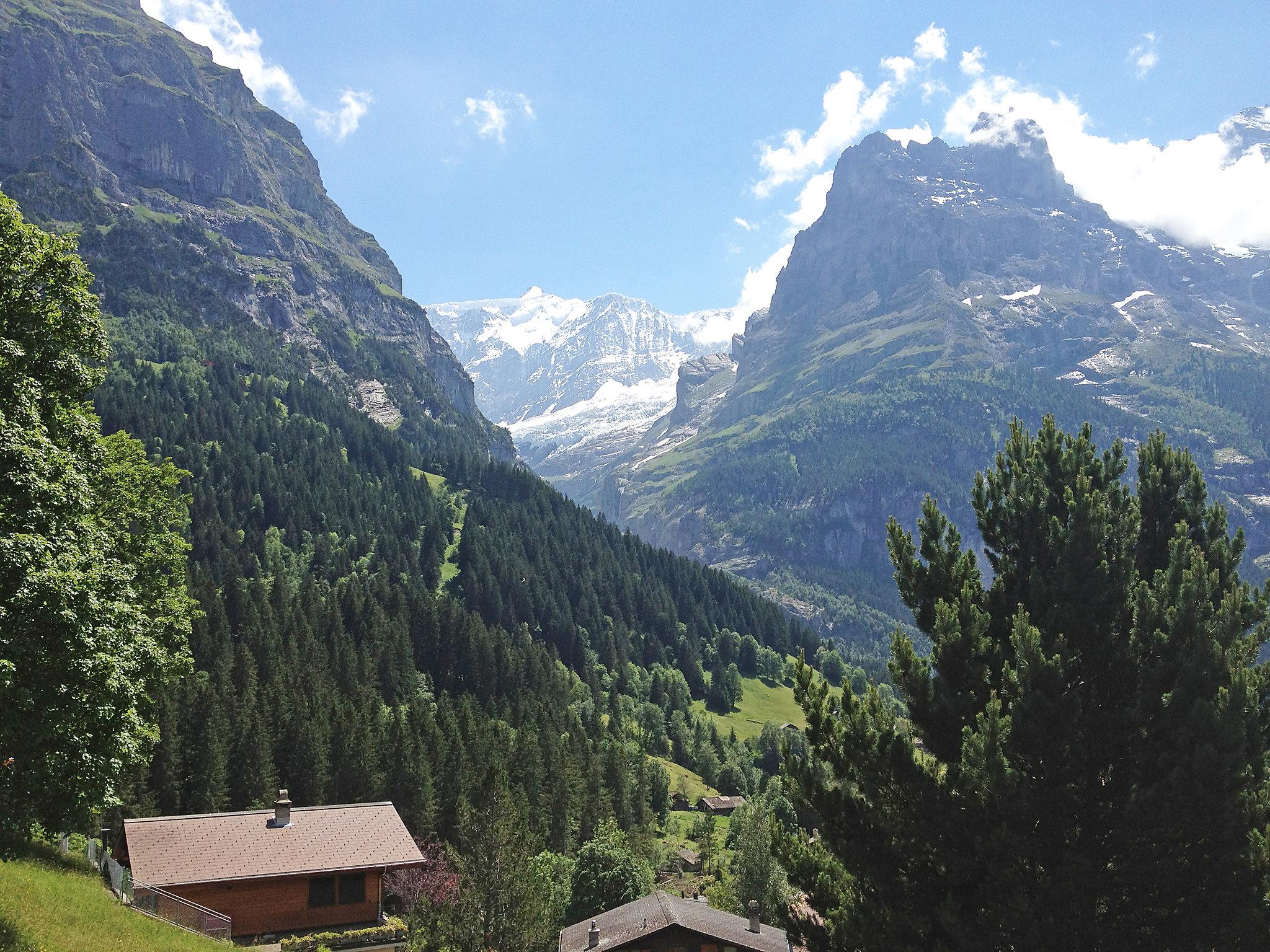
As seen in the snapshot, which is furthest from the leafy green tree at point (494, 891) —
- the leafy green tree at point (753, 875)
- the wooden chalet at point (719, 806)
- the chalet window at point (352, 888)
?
the wooden chalet at point (719, 806)

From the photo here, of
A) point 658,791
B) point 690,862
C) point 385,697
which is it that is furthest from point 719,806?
point 385,697

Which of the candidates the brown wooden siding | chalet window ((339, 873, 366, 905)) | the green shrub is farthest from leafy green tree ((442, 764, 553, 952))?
the brown wooden siding

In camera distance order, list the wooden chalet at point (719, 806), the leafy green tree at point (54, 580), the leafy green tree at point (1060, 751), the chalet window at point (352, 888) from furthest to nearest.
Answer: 1. the wooden chalet at point (719, 806)
2. the chalet window at point (352, 888)
3. the leafy green tree at point (54, 580)
4. the leafy green tree at point (1060, 751)

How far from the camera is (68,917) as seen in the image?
89.5 ft

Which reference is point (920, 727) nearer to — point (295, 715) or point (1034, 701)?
point (1034, 701)

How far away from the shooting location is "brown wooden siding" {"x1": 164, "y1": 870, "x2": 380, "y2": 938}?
50.1 meters

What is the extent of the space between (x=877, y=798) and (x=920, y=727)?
2.29 metres

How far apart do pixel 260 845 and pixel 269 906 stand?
3533 mm

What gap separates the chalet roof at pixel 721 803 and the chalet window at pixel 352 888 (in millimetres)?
83281

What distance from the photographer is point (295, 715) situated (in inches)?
3403

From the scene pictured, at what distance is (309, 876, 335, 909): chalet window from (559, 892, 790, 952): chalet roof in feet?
44.0

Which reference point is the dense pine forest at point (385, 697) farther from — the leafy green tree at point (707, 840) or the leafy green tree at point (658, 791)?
the leafy green tree at point (707, 840)

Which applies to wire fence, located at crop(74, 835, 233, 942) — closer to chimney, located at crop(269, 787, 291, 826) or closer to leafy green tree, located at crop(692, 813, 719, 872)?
chimney, located at crop(269, 787, 291, 826)

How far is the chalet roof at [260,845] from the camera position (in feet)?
164
